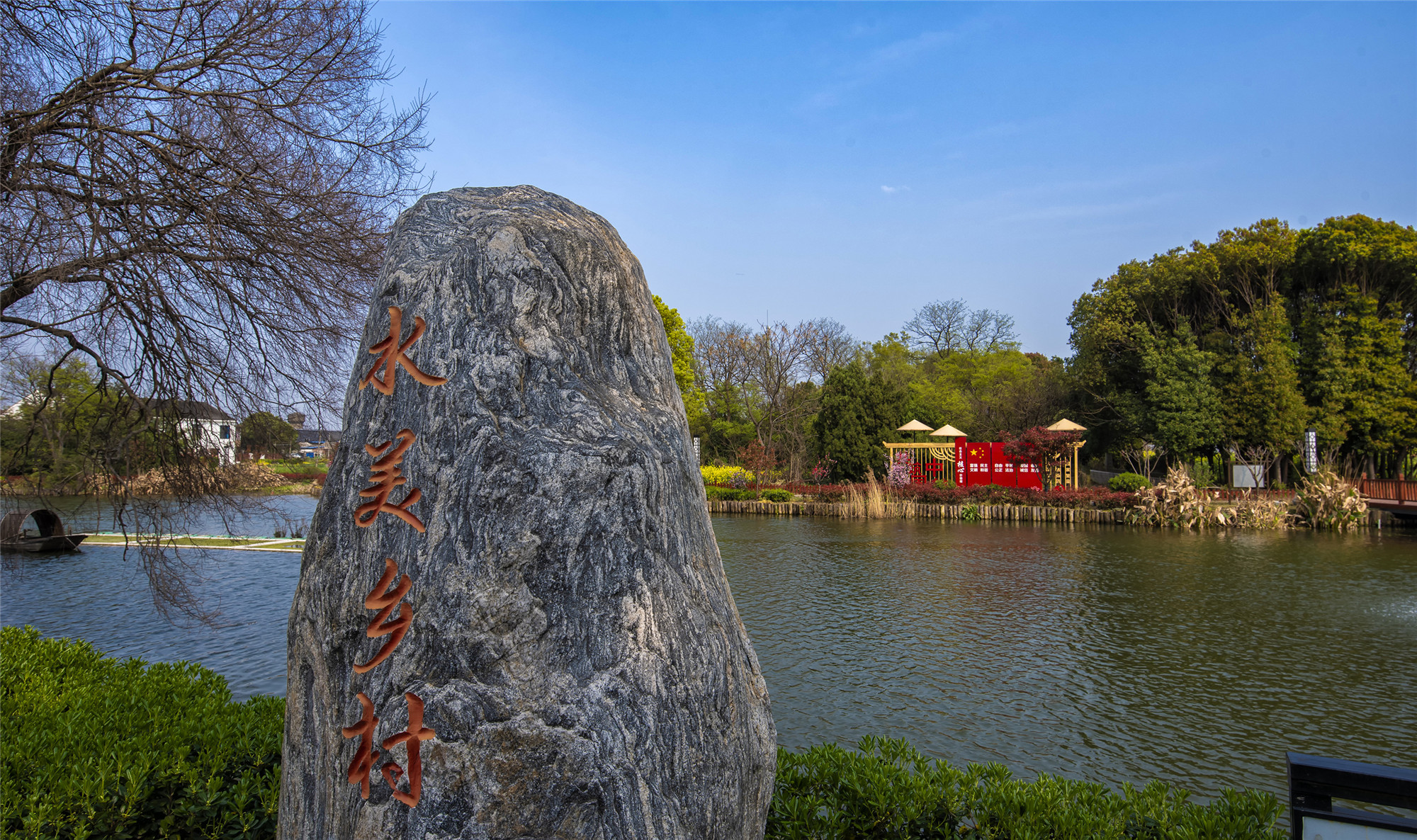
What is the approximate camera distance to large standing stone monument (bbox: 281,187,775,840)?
1.87 m

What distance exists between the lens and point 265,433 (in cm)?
641

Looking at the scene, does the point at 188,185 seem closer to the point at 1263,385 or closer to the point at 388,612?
the point at 388,612

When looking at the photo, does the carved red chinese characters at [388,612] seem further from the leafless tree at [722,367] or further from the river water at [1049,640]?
the leafless tree at [722,367]

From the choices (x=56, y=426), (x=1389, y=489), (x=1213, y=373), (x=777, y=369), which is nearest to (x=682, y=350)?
(x=777, y=369)

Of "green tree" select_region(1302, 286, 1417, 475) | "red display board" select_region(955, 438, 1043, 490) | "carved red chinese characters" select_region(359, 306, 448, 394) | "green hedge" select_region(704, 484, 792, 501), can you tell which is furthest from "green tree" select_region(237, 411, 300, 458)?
"green tree" select_region(1302, 286, 1417, 475)

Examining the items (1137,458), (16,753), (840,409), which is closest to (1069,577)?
(16,753)

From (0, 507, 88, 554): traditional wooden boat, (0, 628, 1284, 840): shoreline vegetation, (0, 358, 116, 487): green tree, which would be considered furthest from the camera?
(0, 507, 88, 554): traditional wooden boat

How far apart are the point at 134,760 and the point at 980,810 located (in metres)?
3.59

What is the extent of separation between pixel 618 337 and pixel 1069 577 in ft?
35.6

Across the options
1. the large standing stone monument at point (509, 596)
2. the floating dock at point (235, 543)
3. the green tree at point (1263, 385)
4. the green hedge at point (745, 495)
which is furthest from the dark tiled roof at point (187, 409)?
the green tree at point (1263, 385)

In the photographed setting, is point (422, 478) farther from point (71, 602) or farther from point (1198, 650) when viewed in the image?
point (71, 602)

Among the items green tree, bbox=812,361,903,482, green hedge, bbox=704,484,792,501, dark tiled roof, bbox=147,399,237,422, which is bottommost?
green hedge, bbox=704,484,792,501

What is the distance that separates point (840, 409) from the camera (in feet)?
80.1

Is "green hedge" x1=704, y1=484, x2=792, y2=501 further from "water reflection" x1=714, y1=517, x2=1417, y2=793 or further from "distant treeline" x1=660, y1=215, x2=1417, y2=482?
"water reflection" x1=714, y1=517, x2=1417, y2=793
